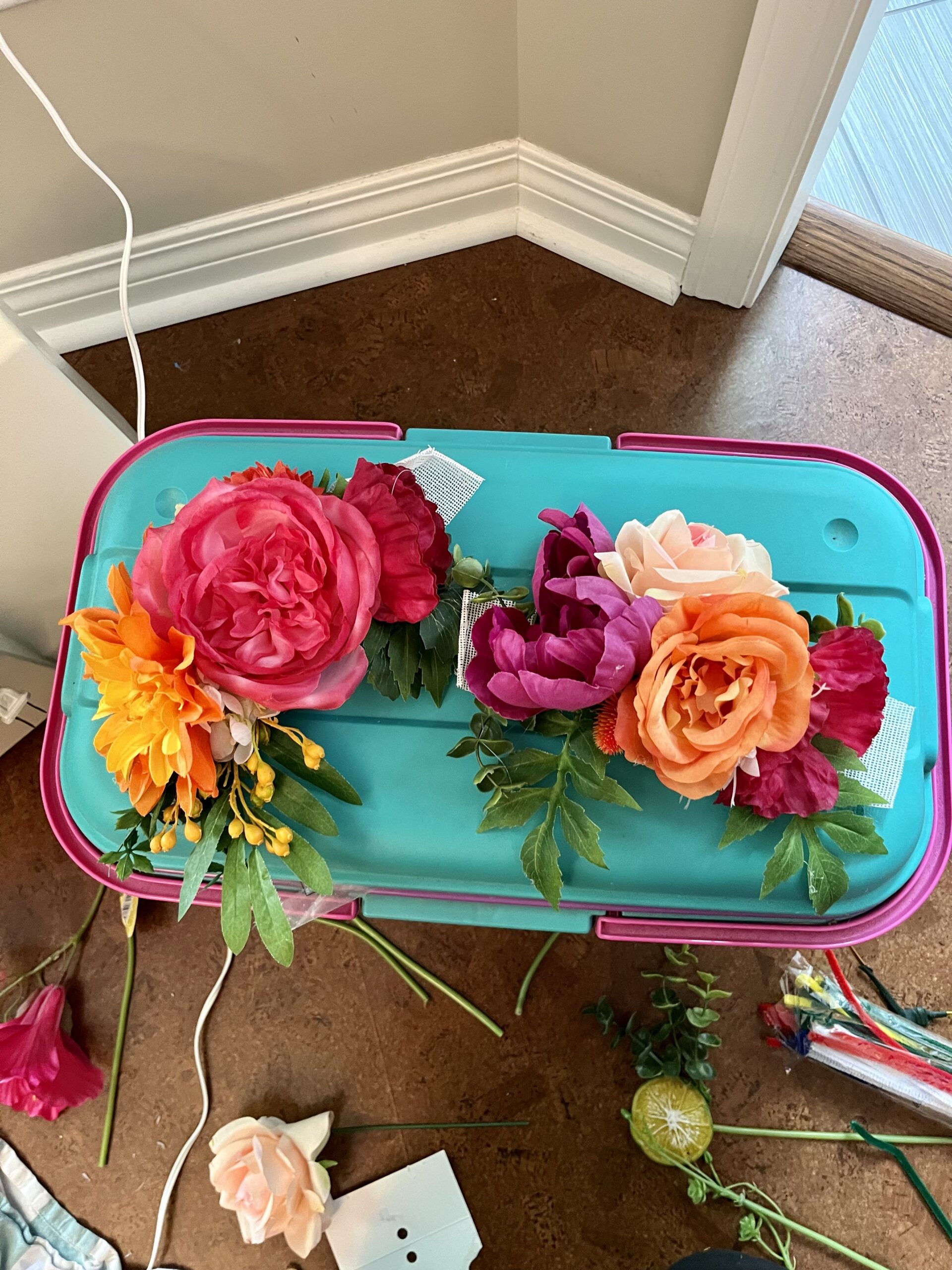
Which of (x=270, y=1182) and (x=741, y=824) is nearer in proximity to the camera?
(x=741, y=824)

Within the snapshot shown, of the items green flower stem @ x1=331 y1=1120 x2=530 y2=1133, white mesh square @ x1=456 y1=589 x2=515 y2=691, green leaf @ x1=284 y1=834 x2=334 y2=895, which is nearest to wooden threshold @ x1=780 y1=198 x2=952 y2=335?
white mesh square @ x1=456 y1=589 x2=515 y2=691

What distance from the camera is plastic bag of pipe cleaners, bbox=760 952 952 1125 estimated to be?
2.80 ft

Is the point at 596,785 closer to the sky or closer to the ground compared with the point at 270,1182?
closer to the sky

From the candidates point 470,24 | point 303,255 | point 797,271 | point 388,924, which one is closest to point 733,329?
point 797,271

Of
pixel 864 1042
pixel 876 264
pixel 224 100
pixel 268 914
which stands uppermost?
pixel 224 100

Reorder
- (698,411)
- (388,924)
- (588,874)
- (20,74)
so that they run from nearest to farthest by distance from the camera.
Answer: (588,874), (20,74), (388,924), (698,411)

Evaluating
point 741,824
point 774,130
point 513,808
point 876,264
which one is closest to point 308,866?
point 513,808

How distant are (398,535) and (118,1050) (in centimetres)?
78

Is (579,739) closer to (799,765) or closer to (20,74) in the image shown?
(799,765)

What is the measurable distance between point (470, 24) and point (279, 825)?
0.87 metres

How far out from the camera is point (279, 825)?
583 millimetres

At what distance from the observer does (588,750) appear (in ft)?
1.90

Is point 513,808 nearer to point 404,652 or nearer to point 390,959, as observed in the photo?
point 404,652

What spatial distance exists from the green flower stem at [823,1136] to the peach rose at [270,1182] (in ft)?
1.41
